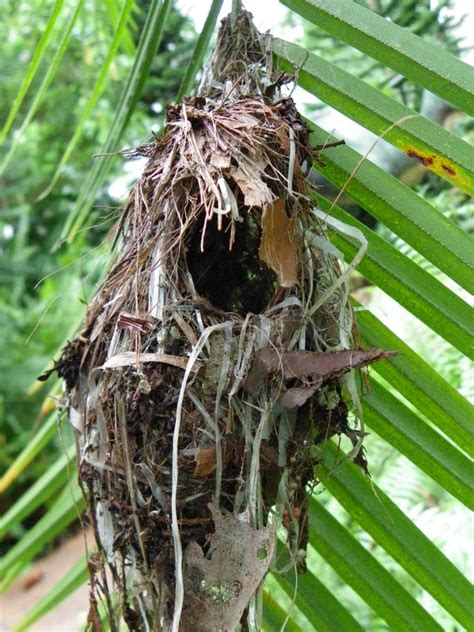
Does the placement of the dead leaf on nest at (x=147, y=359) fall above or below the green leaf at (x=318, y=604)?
above

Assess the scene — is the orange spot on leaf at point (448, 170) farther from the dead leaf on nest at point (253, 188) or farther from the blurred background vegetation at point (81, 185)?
the blurred background vegetation at point (81, 185)

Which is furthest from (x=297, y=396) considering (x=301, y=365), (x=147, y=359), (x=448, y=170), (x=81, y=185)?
(x=81, y=185)

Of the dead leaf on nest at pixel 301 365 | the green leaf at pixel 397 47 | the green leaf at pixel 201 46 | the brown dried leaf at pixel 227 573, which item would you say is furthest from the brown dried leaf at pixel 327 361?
the green leaf at pixel 201 46

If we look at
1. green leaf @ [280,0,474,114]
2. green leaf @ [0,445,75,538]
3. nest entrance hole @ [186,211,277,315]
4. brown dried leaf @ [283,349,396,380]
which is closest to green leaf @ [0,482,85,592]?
green leaf @ [0,445,75,538]

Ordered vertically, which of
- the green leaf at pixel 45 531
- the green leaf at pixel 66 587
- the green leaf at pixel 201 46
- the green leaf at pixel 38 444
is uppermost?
the green leaf at pixel 201 46

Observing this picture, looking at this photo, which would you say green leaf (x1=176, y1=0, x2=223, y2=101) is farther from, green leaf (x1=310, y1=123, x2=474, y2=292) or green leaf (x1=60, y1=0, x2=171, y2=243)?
green leaf (x1=310, y1=123, x2=474, y2=292)

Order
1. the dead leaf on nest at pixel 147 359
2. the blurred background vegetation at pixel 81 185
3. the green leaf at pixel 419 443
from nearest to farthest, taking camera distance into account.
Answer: the dead leaf on nest at pixel 147 359 < the green leaf at pixel 419 443 < the blurred background vegetation at pixel 81 185

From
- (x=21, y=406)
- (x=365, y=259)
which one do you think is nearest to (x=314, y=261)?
(x=365, y=259)

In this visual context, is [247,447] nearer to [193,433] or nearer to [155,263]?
[193,433]
